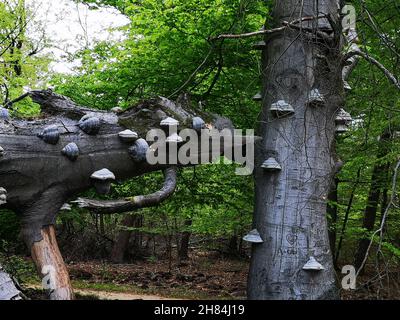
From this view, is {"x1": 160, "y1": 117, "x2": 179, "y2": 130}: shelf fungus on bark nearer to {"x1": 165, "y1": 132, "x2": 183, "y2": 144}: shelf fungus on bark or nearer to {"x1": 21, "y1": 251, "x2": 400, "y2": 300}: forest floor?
{"x1": 165, "y1": 132, "x2": 183, "y2": 144}: shelf fungus on bark

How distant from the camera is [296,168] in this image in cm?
390

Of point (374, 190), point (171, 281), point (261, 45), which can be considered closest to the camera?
point (261, 45)

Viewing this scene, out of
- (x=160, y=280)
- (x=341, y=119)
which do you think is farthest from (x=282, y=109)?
(x=160, y=280)

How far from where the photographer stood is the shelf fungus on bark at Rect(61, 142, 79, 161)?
3.59 meters

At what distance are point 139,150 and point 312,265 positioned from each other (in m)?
1.86

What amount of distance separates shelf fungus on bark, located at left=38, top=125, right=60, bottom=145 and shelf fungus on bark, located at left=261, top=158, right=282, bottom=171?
191 cm

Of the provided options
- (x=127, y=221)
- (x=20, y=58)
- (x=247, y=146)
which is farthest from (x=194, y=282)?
(x=20, y=58)

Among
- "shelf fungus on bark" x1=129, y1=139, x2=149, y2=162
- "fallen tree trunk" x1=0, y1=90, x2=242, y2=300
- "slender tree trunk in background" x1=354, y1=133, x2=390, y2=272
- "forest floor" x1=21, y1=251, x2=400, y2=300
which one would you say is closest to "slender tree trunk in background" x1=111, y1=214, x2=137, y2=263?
"forest floor" x1=21, y1=251, x2=400, y2=300

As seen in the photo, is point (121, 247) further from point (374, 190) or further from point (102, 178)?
point (102, 178)

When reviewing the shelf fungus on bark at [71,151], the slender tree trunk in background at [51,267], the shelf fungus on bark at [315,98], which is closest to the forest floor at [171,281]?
the slender tree trunk in background at [51,267]

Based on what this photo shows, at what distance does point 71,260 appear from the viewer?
1420 centimetres
